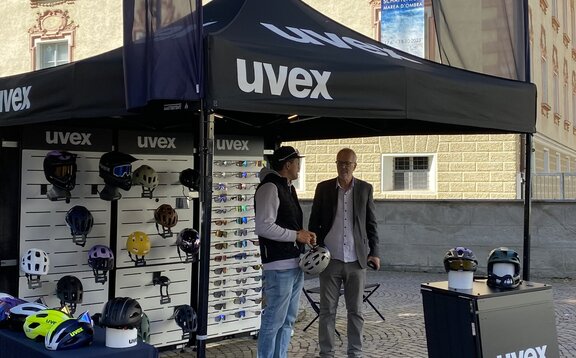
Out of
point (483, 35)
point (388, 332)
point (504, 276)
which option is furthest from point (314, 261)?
point (388, 332)

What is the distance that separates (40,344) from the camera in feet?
10.5

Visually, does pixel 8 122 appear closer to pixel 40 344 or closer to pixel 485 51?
pixel 40 344

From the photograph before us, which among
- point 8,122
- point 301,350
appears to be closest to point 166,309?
point 301,350

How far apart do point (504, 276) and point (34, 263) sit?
11.3ft

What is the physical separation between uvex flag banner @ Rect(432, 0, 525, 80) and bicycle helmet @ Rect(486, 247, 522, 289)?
6.04 feet

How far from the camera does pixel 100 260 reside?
5125mm

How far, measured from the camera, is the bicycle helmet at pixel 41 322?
322 cm

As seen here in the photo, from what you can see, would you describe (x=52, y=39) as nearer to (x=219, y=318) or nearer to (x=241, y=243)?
(x=241, y=243)

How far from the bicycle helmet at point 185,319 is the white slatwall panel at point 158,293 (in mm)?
176

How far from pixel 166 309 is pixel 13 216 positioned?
5.36 feet

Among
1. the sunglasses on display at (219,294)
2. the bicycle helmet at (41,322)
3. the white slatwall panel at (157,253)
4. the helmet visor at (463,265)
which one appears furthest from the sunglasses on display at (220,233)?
the bicycle helmet at (41,322)

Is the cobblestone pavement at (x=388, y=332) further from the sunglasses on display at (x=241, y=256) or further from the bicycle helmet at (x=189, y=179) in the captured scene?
Answer: the bicycle helmet at (x=189, y=179)

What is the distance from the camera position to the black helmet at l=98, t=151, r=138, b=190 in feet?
16.8

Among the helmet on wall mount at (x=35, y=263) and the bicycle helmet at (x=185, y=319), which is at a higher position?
→ the helmet on wall mount at (x=35, y=263)
